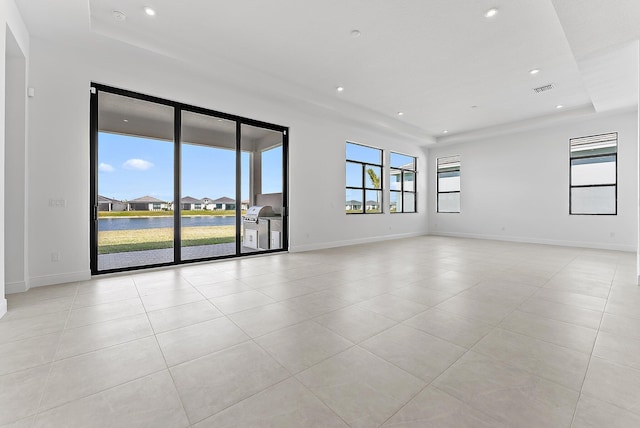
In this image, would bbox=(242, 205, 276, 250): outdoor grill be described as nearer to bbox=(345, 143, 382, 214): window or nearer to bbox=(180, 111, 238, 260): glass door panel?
bbox=(180, 111, 238, 260): glass door panel

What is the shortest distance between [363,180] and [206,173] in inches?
171

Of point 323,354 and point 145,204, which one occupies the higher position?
point 145,204

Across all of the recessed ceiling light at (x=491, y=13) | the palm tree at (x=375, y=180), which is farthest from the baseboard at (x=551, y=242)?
the recessed ceiling light at (x=491, y=13)

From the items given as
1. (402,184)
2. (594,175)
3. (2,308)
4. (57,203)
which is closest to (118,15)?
(57,203)

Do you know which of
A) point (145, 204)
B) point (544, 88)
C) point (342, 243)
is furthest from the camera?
point (342, 243)

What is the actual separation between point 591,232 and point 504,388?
813cm

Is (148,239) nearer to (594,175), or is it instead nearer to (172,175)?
(172,175)

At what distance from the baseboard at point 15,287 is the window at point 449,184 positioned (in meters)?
10.6

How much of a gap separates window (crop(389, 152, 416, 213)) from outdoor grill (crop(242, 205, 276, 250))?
415cm

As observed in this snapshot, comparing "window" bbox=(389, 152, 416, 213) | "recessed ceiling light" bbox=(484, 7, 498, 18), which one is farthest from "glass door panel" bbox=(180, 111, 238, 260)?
"window" bbox=(389, 152, 416, 213)

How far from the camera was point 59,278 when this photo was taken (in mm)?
3836

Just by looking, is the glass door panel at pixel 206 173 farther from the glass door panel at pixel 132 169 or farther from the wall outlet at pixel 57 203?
the wall outlet at pixel 57 203

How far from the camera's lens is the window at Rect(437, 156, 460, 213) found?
9797mm

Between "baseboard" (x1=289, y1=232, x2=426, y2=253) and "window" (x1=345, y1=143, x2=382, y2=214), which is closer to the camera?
"baseboard" (x1=289, y1=232, x2=426, y2=253)
